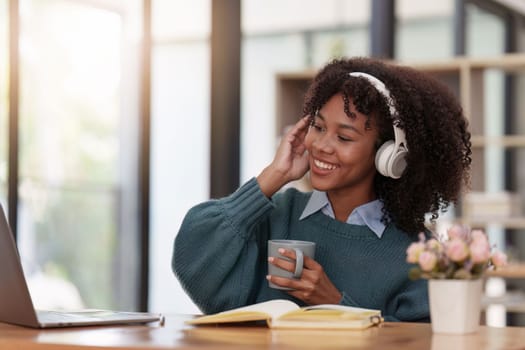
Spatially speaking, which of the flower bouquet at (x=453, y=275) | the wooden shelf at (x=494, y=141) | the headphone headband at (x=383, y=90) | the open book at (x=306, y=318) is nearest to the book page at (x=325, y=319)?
the open book at (x=306, y=318)

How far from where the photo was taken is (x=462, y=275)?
5.36 ft

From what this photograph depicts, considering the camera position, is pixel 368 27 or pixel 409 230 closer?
pixel 409 230

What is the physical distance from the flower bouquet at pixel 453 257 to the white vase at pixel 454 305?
14 millimetres

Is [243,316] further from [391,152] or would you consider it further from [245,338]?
[391,152]

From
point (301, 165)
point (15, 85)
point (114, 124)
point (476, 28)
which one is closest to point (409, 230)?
point (301, 165)

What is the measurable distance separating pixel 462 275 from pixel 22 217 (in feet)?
10.0

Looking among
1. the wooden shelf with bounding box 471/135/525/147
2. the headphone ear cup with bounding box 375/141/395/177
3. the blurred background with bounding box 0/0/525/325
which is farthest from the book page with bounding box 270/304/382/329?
the wooden shelf with bounding box 471/135/525/147

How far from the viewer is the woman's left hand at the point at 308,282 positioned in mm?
2039

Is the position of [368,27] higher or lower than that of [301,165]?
higher

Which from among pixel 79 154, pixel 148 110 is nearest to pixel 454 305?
pixel 148 110

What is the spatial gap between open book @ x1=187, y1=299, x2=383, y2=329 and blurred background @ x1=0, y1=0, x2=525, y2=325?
203 cm

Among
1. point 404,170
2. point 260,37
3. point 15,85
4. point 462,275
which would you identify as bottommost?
point 462,275

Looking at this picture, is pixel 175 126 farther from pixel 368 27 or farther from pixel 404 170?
pixel 404 170

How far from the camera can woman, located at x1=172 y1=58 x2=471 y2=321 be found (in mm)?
2242
